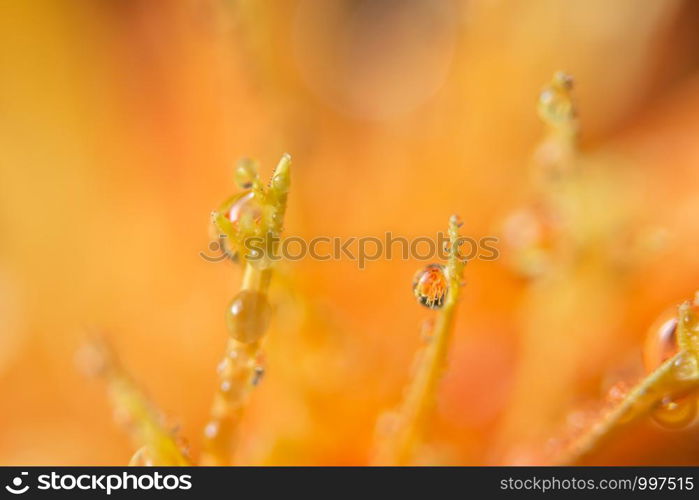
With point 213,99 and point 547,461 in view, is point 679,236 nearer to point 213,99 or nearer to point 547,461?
point 547,461

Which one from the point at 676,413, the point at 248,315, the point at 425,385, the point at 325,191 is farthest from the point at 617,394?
the point at 325,191

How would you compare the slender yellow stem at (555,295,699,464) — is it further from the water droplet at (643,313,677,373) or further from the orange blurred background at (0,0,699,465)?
the orange blurred background at (0,0,699,465)

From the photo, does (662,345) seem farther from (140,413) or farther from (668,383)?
(140,413)

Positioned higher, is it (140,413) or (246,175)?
(246,175)

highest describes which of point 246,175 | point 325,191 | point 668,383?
point 325,191

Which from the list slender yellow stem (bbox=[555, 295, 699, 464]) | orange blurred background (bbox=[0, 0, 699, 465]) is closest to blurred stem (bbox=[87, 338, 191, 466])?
orange blurred background (bbox=[0, 0, 699, 465])

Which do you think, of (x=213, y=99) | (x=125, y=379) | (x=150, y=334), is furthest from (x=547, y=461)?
(x=213, y=99)
